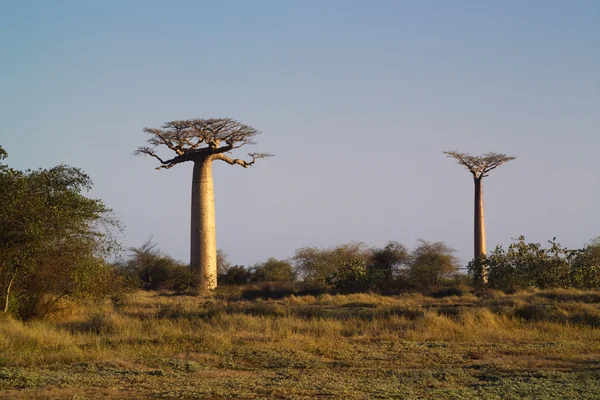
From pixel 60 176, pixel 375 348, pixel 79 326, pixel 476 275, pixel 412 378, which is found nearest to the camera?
pixel 412 378

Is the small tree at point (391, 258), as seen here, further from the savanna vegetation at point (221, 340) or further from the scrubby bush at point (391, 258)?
the savanna vegetation at point (221, 340)

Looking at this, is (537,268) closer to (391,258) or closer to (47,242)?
(391,258)

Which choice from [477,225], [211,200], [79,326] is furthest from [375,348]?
[477,225]

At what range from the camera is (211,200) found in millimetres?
25500

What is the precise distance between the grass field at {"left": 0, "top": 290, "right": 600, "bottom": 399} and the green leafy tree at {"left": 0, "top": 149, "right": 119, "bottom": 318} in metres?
0.68

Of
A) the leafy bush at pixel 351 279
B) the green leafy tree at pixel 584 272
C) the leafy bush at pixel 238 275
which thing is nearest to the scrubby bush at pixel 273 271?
the leafy bush at pixel 238 275

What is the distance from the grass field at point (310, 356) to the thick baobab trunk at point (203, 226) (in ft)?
39.3

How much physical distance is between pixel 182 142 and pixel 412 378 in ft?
65.7

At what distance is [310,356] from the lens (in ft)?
27.1

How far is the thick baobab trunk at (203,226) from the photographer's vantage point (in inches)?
989

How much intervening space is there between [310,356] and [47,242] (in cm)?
601

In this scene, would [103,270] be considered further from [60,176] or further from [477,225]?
[477,225]

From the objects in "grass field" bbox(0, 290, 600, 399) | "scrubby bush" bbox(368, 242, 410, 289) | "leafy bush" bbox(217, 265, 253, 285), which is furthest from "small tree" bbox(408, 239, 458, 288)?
"grass field" bbox(0, 290, 600, 399)

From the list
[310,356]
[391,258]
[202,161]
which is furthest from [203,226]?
[310,356]
